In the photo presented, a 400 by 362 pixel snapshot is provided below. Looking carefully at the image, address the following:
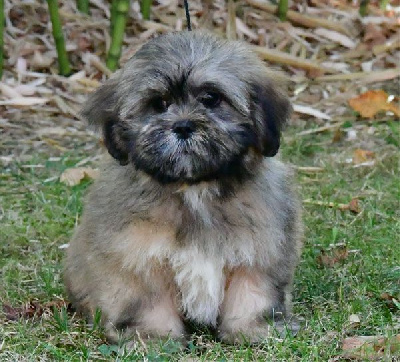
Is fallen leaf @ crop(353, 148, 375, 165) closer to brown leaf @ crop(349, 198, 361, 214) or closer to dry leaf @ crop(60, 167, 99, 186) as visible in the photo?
brown leaf @ crop(349, 198, 361, 214)

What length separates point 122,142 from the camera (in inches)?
152

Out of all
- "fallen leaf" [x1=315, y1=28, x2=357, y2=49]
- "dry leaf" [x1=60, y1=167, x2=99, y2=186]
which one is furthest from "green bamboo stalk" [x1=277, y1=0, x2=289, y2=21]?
"dry leaf" [x1=60, y1=167, x2=99, y2=186]

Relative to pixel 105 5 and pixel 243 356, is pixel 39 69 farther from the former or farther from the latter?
pixel 243 356

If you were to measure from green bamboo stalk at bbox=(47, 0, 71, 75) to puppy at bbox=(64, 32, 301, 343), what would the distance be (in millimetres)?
3375

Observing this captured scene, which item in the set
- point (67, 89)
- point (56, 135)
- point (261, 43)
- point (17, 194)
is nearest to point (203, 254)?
point (17, 194)

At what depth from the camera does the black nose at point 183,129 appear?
3605mm

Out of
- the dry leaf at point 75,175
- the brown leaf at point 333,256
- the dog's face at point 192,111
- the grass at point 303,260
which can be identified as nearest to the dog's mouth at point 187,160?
the dog's face at point 192,111

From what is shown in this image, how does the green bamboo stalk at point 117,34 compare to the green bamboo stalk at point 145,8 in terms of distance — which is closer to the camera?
the green bamboo stalk at point 117,34

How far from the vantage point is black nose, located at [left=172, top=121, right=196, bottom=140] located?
11.8ft

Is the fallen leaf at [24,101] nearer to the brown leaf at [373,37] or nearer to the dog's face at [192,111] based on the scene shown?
the brown leaf at [373,37]

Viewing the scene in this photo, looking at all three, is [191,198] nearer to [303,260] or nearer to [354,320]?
[354,320]

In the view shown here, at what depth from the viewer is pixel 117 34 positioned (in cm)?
742

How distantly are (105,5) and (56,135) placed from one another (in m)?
1.65

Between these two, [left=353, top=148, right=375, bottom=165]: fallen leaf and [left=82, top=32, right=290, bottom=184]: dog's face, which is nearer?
[left=82, top=32, right=290, bottom=184]: dog's face
